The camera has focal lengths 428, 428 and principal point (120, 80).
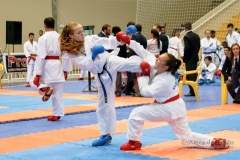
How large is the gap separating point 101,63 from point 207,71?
10303 millimetres

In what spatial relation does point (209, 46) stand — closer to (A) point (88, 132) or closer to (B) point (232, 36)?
(B) point (232, 36)

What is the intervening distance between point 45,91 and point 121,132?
5.48ft

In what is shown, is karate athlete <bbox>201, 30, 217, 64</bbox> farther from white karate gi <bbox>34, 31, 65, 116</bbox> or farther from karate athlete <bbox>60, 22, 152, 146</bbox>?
karate athlete <bbox>60, 22, 152, 146</bbox>

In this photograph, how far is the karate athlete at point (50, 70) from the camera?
7.38 metres

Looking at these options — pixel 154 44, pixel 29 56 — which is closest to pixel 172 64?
pixel 154 44

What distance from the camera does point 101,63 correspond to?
5203 millimetres

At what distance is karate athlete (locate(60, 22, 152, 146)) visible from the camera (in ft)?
17.0

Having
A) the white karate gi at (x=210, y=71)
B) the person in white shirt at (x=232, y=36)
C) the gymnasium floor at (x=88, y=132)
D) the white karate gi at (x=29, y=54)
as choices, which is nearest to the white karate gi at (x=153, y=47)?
the gymnasium floor at (x=88, y=132)

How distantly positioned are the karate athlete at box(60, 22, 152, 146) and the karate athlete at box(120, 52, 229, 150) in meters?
0.29

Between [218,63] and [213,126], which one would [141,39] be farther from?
[218,63]

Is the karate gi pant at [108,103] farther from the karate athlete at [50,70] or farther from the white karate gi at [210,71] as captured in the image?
the white karate gi at [210,71]

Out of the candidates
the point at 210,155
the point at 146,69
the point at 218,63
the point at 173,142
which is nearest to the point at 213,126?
the point at 173,142

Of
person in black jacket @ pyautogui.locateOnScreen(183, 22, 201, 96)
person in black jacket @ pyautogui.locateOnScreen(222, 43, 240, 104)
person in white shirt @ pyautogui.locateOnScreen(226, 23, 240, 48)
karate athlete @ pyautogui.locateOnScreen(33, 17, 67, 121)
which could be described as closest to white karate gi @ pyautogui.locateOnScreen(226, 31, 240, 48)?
person in white shirt @ pyautogui.locateOnScreen(226, 23, 240, 48)

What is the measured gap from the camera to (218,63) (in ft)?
53.6
